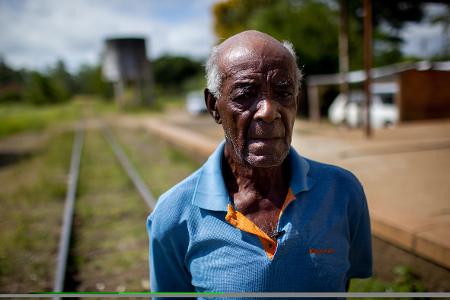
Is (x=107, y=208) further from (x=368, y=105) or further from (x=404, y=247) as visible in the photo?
(x=368, y=105)

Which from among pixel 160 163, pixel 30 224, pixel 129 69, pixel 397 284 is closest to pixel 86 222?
pixel 30 224

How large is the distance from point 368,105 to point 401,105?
514cm

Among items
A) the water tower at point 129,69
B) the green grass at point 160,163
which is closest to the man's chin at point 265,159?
the green grass at point 160,163

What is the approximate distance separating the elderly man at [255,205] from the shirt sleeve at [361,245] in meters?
0.03

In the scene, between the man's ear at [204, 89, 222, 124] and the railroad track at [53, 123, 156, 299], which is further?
the railroad track at [53, 123, 156, 299]

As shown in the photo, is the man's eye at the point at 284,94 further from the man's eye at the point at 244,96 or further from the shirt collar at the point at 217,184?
the shirt collar at the point at 217,184

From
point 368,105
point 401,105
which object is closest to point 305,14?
point 401,105

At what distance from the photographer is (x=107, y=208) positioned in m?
6.12

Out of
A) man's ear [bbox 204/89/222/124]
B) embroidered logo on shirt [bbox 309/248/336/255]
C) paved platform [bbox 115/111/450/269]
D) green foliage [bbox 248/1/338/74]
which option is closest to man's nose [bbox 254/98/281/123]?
man's ear [bbox 204/89/222/124]

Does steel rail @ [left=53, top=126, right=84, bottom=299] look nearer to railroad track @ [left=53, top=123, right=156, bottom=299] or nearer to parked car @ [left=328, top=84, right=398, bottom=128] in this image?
railroad track @ [left=53, top=123, right=156, bottom=299]

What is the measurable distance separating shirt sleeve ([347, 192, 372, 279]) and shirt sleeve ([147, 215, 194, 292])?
0.73 m

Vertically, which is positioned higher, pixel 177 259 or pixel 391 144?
pixel 177 259

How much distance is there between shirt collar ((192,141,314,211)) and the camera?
1415 mm

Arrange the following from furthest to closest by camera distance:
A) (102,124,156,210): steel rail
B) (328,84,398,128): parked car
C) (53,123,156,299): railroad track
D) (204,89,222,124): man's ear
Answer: (328,84,398,128): parked car → (102,124,156,210): steel rail → (53,123,156,299): railroad track → (204,89,222,124): man's ear
